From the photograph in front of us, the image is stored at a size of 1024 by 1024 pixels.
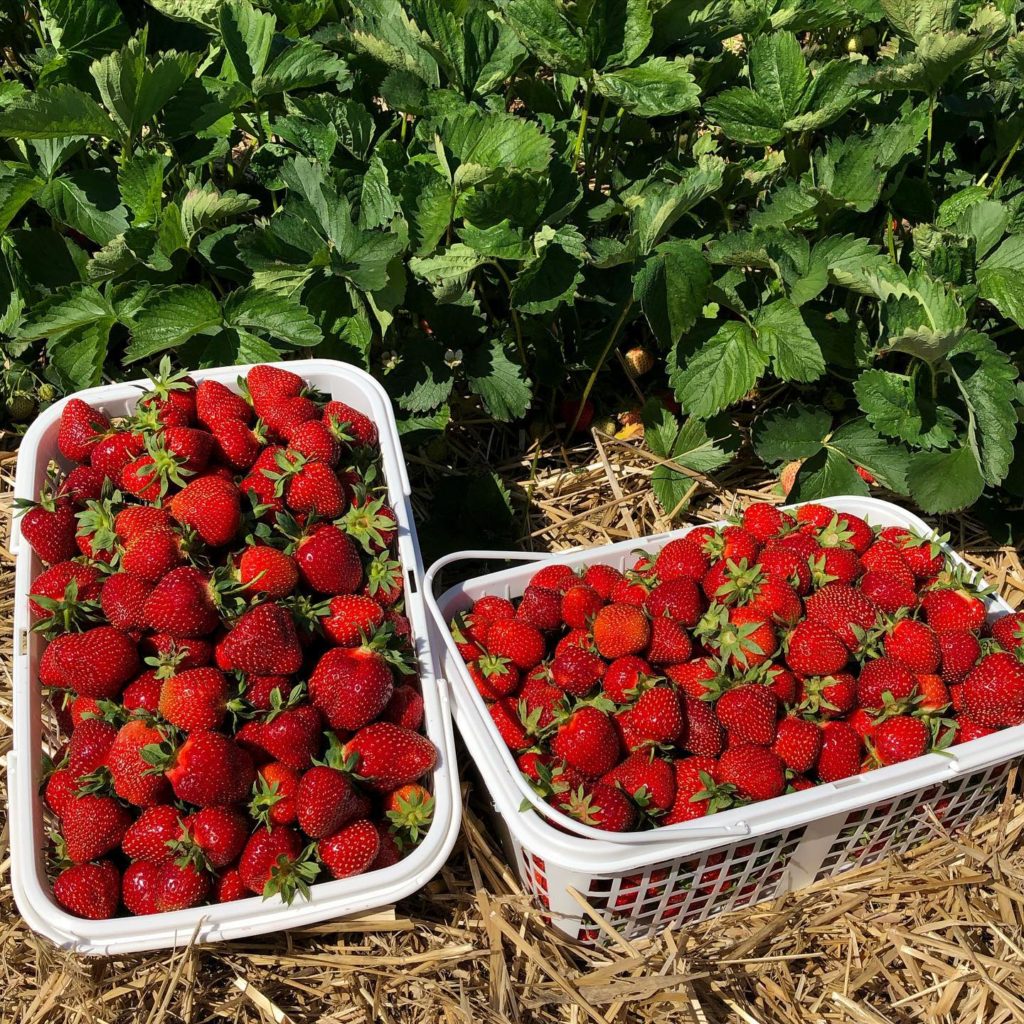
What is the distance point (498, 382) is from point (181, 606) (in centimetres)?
85

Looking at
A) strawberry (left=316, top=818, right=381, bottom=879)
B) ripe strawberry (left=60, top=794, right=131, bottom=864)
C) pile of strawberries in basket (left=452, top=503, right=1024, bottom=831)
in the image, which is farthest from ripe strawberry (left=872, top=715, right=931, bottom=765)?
ripe strawberry (left=60, top=794, right=131, bottom=864)

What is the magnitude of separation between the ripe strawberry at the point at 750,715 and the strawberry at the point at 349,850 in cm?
53

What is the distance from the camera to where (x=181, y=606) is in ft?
4.37

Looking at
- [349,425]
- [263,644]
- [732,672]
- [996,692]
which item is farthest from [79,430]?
[996,692]

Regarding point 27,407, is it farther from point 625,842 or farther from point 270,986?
point 625,842

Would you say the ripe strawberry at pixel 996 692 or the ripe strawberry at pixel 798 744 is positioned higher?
the ripe strawberry at pixel 996 692

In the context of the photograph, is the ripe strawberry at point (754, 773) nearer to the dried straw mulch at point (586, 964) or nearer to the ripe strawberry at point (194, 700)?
the dried straw mulch at point (586, 964)

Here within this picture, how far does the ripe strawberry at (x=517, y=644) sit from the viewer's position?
1505 mm

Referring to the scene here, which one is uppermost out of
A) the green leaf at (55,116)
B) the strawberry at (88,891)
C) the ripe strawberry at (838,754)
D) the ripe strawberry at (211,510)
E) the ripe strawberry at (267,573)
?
the green leaf at (55,116)

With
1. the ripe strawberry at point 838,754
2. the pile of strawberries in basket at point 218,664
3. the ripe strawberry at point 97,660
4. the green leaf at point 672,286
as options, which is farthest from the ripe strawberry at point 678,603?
the ripe strawberry at point 97,660

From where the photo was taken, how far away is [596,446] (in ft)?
7.38

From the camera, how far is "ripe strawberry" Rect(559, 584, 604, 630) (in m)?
1.54

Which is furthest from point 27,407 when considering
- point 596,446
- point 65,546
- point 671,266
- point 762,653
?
point 762,653

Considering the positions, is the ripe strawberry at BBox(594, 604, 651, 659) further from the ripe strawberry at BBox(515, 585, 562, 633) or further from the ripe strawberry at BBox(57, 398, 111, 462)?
the ripe strawberry at BBox(57, 398, 111, 462)
